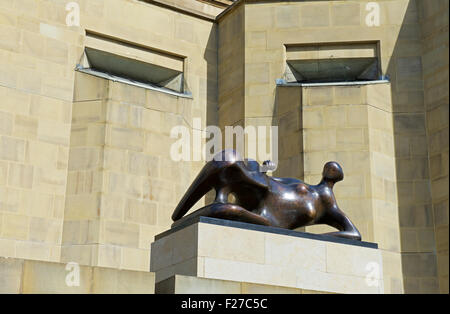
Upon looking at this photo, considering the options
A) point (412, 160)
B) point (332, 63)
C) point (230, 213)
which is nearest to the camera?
point (230, 213)

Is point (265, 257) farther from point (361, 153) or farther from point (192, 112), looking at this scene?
point (192, 112)

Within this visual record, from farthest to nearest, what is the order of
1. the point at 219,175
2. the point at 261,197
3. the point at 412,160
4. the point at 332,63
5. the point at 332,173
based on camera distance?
the point at 332,63
the point at 412,160
the point at 332,173
the point at 261,197
the point at 219,175

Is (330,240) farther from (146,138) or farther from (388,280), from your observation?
(146,138)

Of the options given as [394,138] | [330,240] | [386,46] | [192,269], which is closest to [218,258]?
[192,269]

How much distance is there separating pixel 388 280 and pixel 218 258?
259 inches

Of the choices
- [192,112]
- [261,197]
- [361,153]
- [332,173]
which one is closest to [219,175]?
[261,197]

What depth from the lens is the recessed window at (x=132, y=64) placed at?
671 inches

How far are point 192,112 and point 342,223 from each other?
728 cm

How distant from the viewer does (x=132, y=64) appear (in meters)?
17.7

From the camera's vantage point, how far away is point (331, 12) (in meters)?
17.7

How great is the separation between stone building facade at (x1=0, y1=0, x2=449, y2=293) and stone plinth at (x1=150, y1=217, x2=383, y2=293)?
15.3 feet

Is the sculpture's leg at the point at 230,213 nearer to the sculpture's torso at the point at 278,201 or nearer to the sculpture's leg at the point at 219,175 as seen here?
the sculpture's torso at the point at 278,201

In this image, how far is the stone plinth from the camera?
9977 mm

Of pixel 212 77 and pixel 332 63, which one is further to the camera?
pixel 212 77
